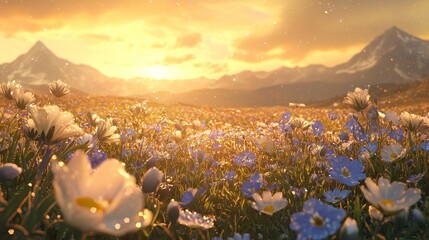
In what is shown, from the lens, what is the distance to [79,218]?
130 cm

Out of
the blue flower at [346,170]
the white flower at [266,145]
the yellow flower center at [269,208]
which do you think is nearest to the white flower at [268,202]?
the yellow flower center at [269,208]

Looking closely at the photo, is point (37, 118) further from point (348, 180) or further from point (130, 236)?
point (348, 180)

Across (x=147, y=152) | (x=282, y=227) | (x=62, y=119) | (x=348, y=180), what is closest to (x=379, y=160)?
(x=348, y=180)

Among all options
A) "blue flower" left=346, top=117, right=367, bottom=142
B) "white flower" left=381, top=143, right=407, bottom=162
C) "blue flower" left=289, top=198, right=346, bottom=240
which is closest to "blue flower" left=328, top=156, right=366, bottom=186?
"white flower" left=381, top=143, right=407, bottom=162

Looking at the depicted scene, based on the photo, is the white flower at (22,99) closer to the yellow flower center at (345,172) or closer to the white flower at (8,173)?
the white flower at (8,173)

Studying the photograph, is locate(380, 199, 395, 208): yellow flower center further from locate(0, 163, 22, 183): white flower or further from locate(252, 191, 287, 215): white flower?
locate(0, 163, 22, 183): white flower

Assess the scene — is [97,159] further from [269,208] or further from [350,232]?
[350,232]

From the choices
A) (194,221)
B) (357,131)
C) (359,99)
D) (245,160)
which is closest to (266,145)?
(245,160)

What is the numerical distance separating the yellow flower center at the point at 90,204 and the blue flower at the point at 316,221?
799 mm

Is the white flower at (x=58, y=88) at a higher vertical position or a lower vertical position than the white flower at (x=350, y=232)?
higher

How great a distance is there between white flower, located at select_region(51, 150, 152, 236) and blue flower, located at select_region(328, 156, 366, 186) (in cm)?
239

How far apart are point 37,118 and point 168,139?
4447 millimetres

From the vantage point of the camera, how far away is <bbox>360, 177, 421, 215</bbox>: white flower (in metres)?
1.94

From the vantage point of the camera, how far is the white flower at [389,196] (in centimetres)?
194
